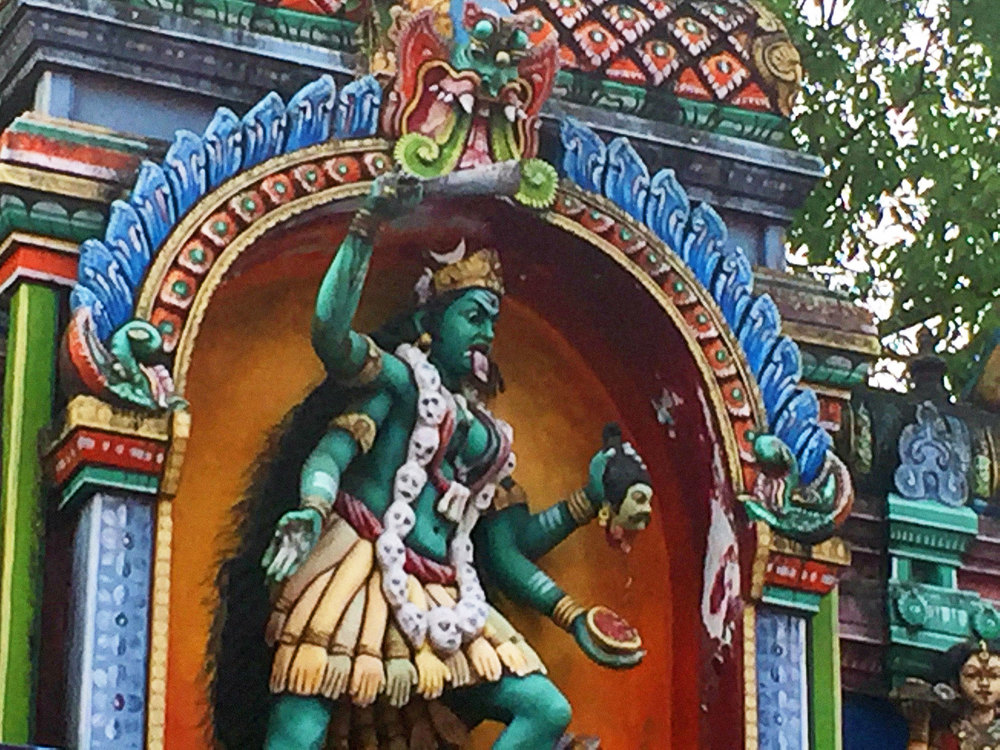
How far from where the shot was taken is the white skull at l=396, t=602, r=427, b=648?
25.8ft

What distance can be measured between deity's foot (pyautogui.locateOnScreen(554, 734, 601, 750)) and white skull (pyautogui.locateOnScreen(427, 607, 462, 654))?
43 cm

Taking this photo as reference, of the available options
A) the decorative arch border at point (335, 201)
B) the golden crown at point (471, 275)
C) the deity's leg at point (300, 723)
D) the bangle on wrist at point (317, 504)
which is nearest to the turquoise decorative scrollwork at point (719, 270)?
the decorative arch border at point (335, 201)

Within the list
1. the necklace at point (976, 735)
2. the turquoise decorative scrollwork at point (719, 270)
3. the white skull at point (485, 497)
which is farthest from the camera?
the necklace at point (976, 735)

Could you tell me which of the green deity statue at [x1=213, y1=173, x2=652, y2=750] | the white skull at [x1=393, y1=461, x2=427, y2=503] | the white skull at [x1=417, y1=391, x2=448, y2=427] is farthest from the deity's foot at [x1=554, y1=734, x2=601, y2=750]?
the white skull at [x1=417, y1=391, x2=448, y2=427]

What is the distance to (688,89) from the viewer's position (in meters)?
9.00

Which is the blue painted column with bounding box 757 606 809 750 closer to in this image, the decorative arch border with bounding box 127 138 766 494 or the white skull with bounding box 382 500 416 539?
the decorative arch border with bounding box 127 138 766 494

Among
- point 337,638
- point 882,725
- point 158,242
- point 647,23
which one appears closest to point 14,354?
point 158,242

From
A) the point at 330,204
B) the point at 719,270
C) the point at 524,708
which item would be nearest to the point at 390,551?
the point at 524,708

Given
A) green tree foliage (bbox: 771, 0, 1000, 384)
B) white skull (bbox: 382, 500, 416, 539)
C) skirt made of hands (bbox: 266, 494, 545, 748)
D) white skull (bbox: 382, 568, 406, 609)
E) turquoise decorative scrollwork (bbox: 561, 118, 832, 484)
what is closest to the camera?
skirt made of hands (bbox: 266, 494, 545, 748)

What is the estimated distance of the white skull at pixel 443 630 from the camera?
25.9ft

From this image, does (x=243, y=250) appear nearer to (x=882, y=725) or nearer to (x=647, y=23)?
(x=647, y=23)

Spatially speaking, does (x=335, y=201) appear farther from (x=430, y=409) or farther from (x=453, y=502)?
(x=453, y=502)

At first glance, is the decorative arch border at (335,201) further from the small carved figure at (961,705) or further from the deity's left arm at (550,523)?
the small carved figure at (961,705)

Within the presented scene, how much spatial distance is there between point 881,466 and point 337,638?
2.05 meters
